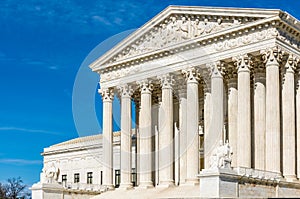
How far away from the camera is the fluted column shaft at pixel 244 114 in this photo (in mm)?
48188

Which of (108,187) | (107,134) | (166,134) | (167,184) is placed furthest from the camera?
(107,134)

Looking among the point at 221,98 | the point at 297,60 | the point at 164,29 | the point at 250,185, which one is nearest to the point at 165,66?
the point at 164,29

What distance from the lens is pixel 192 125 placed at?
5288 cm

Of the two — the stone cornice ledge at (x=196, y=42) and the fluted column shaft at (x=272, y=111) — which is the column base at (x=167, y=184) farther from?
the stone cornice ledge at (x=196, y=42)

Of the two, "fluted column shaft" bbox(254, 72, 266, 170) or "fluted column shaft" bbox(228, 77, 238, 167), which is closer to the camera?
"fluted column shaft" bbox(254, 72, 266, 170)

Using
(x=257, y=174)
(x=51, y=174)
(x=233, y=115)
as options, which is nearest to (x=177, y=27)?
(x=233, y=115)

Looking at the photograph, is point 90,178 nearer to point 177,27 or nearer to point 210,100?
point 210,100

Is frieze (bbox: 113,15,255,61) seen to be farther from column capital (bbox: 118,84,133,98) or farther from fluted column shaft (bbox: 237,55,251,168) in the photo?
fluted column shaft (bbox: 237,55,251,168)

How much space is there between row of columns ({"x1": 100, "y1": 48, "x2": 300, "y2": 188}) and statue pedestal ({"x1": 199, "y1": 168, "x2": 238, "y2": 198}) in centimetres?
723

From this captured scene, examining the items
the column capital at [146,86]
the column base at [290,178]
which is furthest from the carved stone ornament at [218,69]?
the column base at [290,178]

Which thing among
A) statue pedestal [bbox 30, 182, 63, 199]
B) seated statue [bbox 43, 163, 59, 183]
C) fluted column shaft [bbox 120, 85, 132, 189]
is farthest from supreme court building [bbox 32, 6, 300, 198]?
seated statue [bbox 43, 163, 59, 183]

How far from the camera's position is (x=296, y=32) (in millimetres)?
48875

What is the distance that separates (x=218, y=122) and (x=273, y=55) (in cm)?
746

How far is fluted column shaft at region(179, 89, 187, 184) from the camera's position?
182ft
